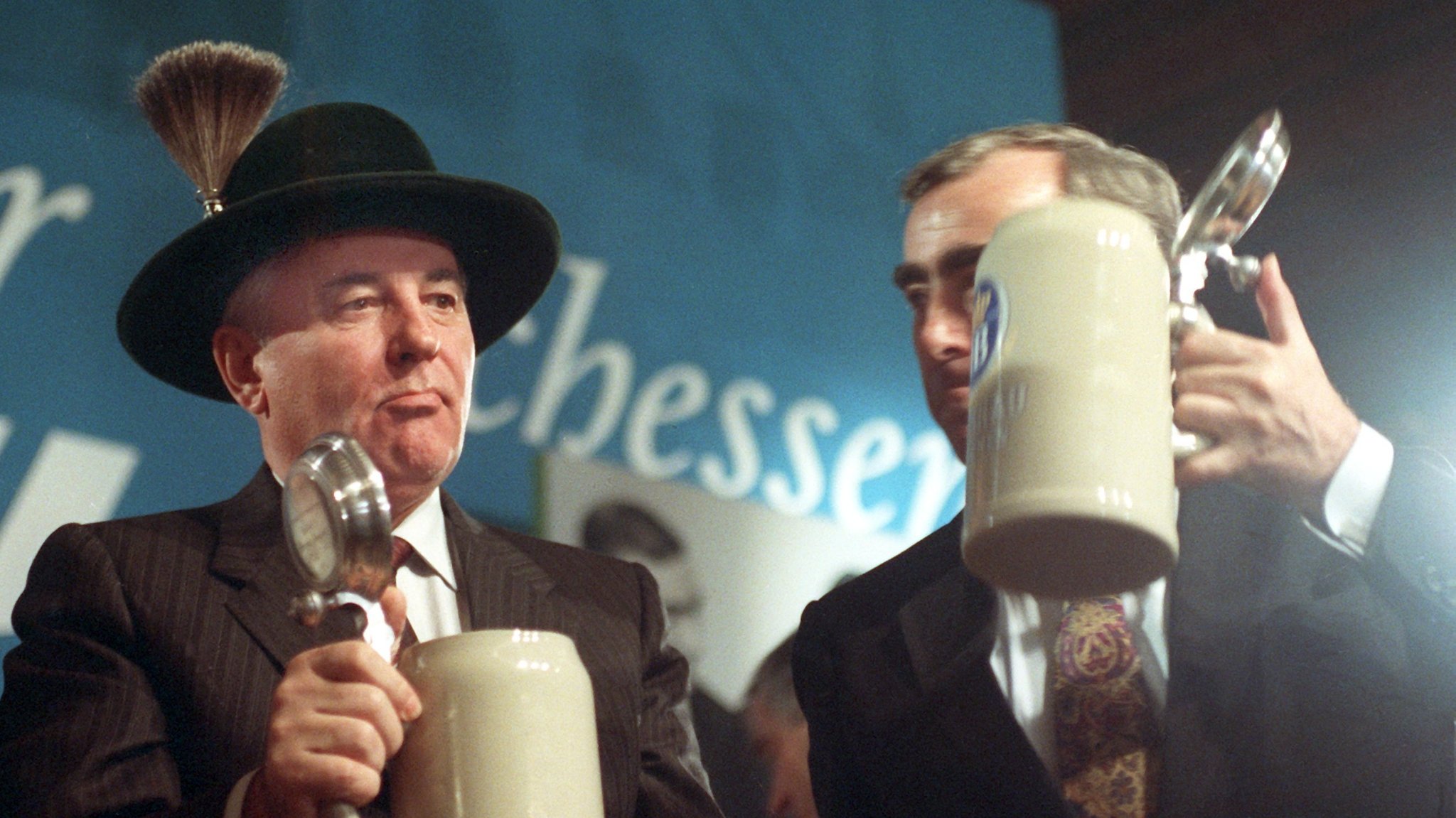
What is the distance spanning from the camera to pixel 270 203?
3.14ft

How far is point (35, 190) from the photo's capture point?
4.02ft

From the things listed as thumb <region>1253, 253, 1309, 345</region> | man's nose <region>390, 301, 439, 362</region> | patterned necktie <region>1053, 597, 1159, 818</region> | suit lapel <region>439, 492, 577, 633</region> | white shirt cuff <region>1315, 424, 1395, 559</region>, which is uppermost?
man's nose <region>390, 301, 439, 362</region>

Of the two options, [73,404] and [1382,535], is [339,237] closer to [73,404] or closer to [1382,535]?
[73,404]

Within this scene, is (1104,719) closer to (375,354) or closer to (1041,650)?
(1041,650)

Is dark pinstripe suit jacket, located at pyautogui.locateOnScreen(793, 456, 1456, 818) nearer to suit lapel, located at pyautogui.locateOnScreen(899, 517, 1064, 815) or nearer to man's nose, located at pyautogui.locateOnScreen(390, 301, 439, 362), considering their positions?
suit lapel, located at pyautogui.locateOnScreen(899, 517, 1064, 815)

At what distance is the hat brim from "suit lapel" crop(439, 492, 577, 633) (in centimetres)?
17

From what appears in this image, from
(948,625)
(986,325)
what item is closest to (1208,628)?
(948,625)

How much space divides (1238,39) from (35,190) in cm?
103

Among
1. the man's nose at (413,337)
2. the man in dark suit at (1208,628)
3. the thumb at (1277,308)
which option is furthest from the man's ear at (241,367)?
the thumb at (1277,308)

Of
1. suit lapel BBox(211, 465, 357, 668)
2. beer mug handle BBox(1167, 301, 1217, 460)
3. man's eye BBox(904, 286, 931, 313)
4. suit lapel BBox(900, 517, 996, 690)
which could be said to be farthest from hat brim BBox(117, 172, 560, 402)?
beer mug handle BBox(1167, 301, 1217, 460)

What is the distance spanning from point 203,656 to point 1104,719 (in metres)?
0.48

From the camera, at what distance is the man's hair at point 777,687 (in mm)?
1532

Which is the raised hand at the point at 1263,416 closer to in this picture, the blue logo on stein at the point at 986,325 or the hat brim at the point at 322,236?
the blue logo on stein at the point at 986,325

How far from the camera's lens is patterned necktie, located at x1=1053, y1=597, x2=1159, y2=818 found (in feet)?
2.77
